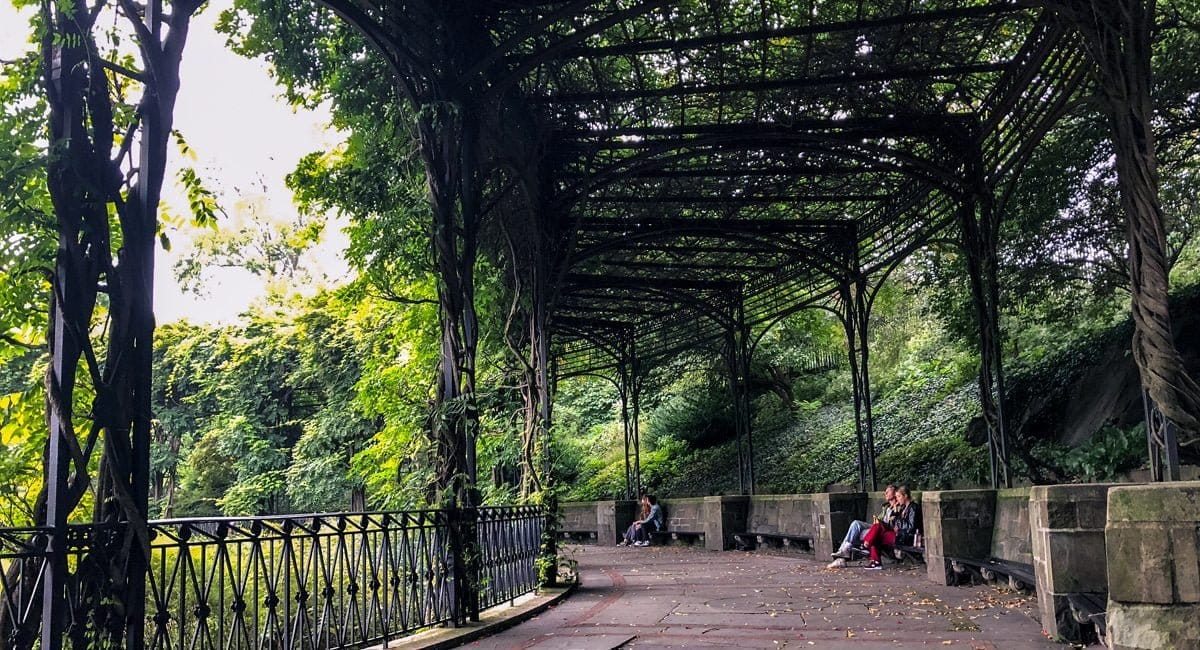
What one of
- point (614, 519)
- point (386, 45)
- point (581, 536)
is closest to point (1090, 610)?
point (386, 45)

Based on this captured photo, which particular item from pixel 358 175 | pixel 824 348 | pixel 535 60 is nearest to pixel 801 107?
pixel 535 60

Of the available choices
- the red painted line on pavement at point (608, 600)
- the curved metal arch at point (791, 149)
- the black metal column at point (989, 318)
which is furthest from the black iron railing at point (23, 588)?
the black metal column at point (989, 318)

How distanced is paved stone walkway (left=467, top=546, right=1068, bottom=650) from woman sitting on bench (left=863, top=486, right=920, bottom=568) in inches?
13.8

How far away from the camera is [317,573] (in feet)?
17.9

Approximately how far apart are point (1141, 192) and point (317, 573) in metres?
5.38

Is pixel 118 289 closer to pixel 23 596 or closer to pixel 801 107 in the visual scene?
pixel 23 596

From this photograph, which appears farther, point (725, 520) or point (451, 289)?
point (725, 520)

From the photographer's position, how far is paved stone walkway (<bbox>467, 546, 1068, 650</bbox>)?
6.49 metres

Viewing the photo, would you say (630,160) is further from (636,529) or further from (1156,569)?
(636,529)

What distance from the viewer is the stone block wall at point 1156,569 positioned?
402cm

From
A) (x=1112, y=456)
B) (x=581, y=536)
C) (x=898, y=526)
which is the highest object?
(x=1112, y=456)

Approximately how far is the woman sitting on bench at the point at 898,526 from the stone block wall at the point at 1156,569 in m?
7.99

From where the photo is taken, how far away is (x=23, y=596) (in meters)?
3.52

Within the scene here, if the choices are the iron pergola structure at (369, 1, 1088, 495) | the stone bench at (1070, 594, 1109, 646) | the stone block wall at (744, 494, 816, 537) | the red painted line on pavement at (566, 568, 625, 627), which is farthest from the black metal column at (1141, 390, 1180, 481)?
the stone block wall at (744, 494, 816, 537)
